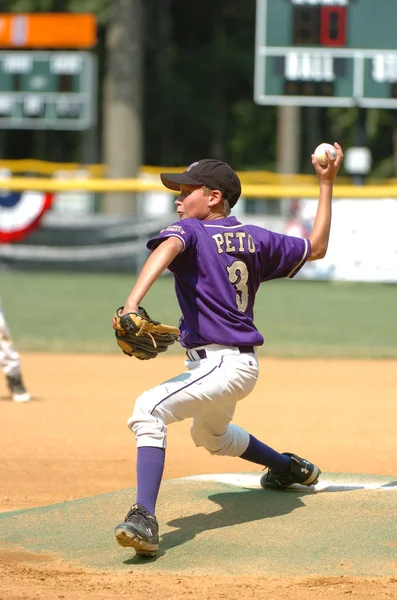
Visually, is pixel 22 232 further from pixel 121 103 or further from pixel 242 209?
pixel 121 103

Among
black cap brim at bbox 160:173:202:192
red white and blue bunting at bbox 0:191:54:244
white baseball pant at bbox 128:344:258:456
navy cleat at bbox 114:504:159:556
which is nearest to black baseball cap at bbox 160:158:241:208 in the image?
black cap brim at bbox 160:173:202:192

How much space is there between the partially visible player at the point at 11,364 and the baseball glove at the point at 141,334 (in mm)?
3420

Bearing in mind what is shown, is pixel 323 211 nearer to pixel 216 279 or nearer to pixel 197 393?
pixel 216 279

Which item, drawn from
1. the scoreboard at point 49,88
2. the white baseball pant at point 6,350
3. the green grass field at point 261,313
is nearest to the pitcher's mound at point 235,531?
the white baseball pant at point 6,350

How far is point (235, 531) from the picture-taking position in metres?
4.08

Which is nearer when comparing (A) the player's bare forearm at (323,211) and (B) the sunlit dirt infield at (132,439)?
(B) the sunlit dirt infield at (132,439)

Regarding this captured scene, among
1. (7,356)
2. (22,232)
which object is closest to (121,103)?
(22,232)

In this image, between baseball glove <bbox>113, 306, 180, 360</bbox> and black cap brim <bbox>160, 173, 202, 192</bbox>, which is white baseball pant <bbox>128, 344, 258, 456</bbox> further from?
black cap brim <bbox>160, 173, 202, 192</bbox>

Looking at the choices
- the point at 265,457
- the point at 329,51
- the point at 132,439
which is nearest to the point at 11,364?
the point at 132,439

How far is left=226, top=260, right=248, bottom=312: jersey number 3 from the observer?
4047mm

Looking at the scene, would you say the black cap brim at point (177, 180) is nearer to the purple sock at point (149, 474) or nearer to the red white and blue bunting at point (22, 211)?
the purple sock at point (149, 474)

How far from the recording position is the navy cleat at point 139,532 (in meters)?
3.70

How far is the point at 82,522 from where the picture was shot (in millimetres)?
4297

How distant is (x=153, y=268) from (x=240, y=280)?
0.46m
